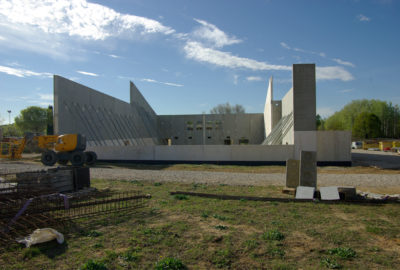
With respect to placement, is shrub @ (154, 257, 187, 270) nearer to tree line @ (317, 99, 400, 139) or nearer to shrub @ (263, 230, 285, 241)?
shrub @ (263, 230, 285, 241)

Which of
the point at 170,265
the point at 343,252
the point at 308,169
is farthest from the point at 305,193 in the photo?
the point at 170,265

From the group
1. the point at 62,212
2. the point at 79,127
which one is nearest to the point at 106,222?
the point at 62,212

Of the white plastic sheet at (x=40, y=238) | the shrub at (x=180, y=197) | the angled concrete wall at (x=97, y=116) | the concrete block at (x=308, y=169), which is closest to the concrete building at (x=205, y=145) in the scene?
the angled concrete wall at (x=97, y=116)

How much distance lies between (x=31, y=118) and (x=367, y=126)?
74.6m

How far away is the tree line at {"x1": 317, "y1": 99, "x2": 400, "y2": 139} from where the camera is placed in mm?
61125

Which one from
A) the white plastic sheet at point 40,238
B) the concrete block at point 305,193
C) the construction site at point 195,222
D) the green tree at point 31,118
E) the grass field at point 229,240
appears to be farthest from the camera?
the green tree at point 31,118

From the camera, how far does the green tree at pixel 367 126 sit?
60.6 m

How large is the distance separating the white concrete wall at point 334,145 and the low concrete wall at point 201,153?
225 centimetres

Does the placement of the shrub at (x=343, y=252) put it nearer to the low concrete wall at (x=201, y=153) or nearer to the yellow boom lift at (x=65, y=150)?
the yellow boom lift at (x=65, y=150)

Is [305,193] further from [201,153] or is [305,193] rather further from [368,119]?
[368,119]

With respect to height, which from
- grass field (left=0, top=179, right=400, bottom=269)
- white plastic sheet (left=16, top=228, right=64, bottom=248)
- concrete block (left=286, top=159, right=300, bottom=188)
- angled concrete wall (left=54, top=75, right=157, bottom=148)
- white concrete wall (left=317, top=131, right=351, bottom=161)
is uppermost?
angled concrete wall (left=54, top=75, right=157, bottom=148)

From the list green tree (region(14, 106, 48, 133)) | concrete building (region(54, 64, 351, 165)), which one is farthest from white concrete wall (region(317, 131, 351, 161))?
green tree (region(14, 106, 48, 133))

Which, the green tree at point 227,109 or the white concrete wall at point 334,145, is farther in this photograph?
the green tree at point 227,109

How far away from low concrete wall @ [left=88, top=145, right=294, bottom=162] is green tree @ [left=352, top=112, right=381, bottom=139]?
1938 inches
